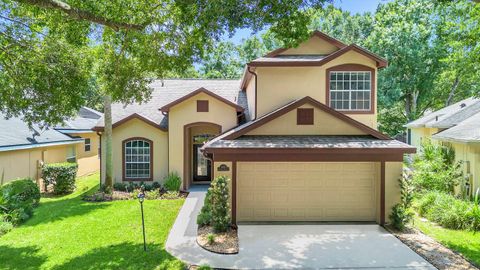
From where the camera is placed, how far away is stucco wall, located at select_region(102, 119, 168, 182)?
54.5ft

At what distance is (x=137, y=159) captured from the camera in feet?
55.0

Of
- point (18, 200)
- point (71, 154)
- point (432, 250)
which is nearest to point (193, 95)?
point (18, 200)

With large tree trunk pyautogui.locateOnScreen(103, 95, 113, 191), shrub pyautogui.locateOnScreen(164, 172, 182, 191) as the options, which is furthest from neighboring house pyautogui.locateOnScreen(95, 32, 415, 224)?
shrub pyautogui.locateOnScreen(164, 172, 182, 191)

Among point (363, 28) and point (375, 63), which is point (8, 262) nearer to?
point (375, 63)

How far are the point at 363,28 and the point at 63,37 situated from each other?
33.8 m

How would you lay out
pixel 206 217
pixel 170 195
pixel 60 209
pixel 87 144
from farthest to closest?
pixel 87 144 < pixel 170 195 < pixel 60 209 < pixel 206 217

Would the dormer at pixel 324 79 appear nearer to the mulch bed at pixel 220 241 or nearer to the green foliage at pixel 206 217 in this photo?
the green foliage at pixel 206 217

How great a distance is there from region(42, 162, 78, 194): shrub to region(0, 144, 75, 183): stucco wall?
811 mm

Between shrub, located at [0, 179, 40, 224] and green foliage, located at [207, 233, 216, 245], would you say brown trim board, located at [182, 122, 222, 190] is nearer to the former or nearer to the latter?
shrub, located at [0, 179, 40, 224]

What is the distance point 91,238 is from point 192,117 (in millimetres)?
8117

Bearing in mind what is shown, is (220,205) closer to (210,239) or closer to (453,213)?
(210,239)

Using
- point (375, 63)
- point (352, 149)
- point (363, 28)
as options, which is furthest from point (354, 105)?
point (363, 28)

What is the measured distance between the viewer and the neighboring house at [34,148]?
14.6 metres

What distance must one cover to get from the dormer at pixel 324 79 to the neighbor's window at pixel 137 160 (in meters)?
6.84
